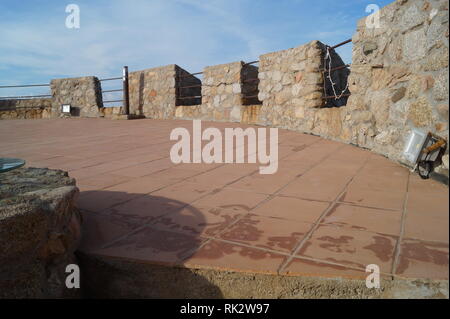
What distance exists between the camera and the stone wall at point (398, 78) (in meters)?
2.54

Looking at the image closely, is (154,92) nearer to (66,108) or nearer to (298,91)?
(66,108)

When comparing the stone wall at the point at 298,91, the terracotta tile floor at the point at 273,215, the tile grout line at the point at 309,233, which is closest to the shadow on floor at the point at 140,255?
the terracotta tile floor at the point at 273,215

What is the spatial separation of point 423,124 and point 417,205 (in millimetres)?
970

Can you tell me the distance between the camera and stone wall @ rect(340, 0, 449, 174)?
2545 mm

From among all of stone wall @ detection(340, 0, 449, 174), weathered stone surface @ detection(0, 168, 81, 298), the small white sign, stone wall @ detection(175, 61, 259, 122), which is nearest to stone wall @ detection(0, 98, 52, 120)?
the small white sign

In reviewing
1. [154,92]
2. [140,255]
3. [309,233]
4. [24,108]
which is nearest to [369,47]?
[309,233]

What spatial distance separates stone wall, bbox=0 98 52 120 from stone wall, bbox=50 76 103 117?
2.86 ft

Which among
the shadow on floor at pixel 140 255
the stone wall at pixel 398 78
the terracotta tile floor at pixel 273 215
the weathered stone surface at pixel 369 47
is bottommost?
the shadow on floor at pixel 140 255

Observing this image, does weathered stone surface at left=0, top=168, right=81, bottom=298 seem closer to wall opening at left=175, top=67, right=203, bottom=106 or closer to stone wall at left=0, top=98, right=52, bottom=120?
wall opening at left=175, top=67, right=203, bottom=106

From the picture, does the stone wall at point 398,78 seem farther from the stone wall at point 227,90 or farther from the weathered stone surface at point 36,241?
the stone wall at point 227,90

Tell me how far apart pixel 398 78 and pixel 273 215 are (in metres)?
2.16

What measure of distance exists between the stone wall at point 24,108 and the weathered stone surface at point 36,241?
1181 cm

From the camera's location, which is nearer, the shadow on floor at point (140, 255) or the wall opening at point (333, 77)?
the shadow on floor at point (140, 255)

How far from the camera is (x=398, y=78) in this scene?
324 centimetres
